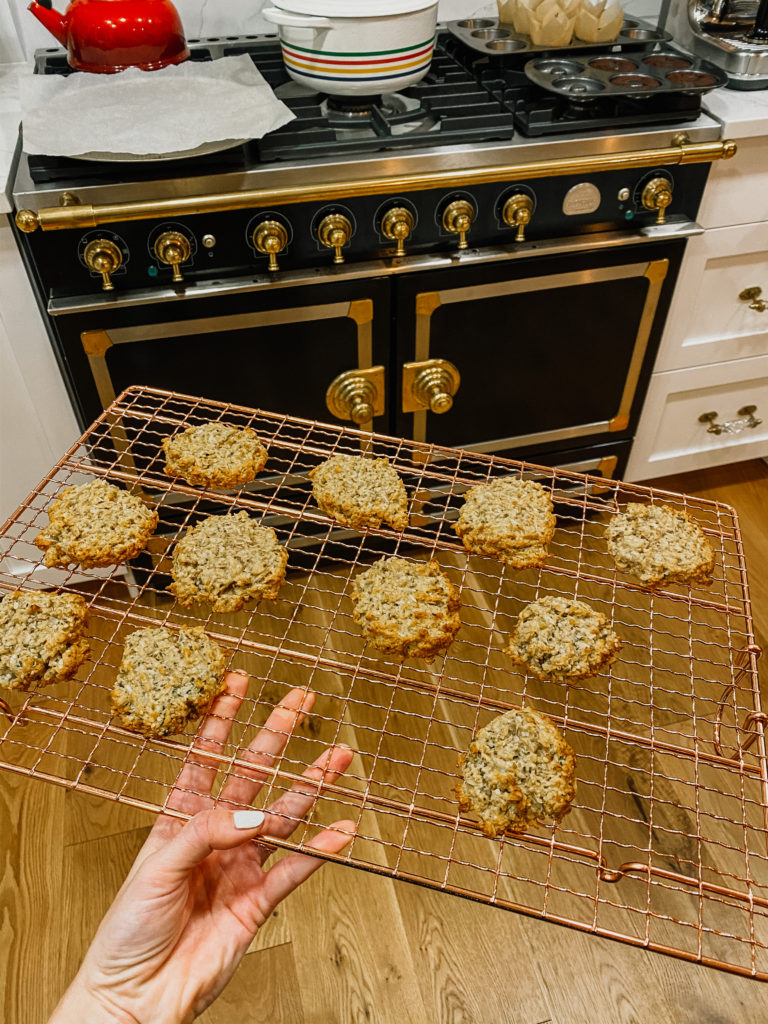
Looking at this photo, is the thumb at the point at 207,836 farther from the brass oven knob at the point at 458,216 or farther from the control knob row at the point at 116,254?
the brass oven knob at the point at 458,216

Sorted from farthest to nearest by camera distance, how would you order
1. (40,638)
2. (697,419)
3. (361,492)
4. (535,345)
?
1. (697,419)
2. (535,345)
3. (361,492)
4. (40,638)

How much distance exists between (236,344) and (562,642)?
108 cm

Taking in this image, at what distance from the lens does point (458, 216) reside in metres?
1.83

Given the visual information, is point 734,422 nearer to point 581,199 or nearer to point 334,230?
point 581,199

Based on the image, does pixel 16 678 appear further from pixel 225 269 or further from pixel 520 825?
pixel 225 269

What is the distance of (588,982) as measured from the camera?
1662 millimetres

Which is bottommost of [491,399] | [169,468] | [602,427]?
[602,427]

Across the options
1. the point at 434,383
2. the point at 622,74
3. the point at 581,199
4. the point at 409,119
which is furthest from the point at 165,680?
the point at 622,74

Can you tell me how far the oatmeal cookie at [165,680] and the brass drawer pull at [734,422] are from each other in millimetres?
1892

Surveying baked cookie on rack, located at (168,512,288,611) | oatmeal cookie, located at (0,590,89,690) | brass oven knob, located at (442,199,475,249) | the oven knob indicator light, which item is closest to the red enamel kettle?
brass oven knob, located at (442,199,475,249)

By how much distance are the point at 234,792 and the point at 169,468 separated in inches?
25.8

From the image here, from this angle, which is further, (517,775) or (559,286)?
(559,286)

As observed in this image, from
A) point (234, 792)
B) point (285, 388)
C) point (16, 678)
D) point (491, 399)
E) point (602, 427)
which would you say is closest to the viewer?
point (16, 678)

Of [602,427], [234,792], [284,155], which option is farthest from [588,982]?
[284,155]
